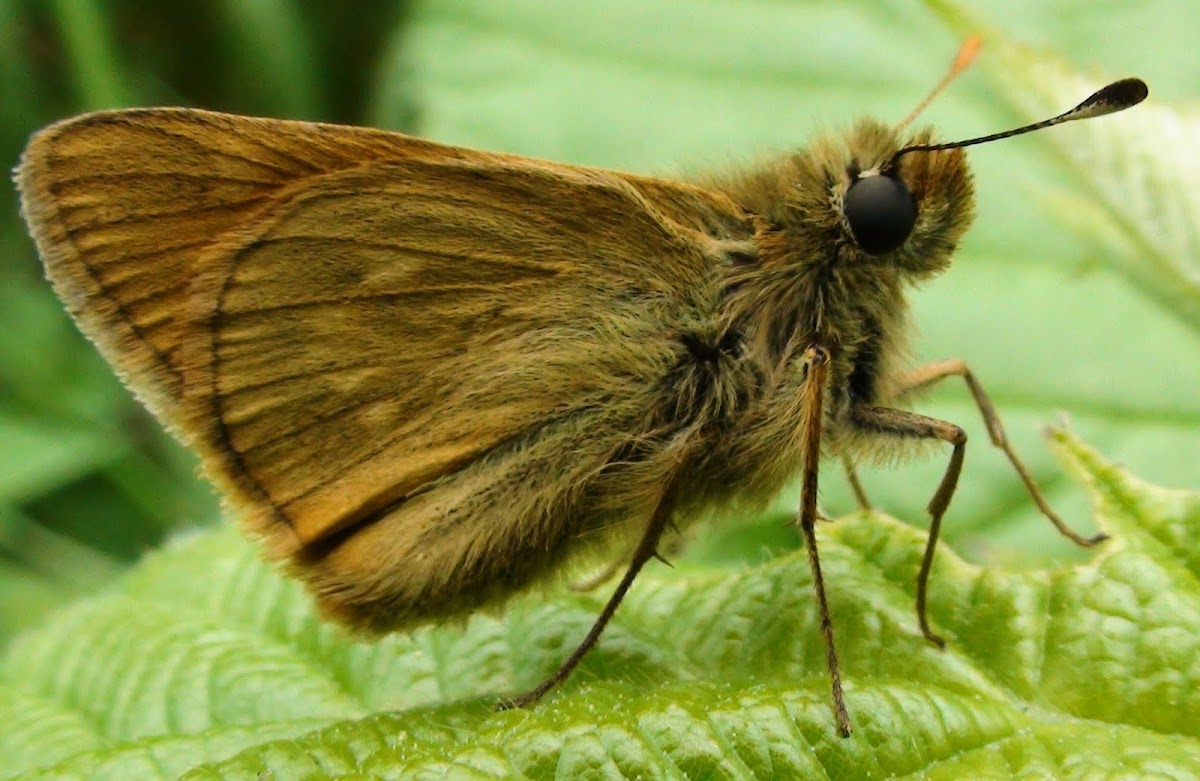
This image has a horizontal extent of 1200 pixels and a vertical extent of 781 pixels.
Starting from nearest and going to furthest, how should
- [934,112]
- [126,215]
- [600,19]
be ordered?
[126,215]
[934,112]
[600,19]

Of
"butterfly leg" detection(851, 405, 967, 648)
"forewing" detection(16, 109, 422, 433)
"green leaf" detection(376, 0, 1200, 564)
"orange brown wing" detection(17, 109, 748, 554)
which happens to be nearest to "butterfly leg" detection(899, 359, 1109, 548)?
"butterfly leg" detection(851, 405, 967, 648)

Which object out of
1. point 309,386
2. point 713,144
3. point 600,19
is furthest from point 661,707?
point 600,19

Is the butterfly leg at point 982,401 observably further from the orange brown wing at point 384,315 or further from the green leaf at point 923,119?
the orange brown wing at point 384,315

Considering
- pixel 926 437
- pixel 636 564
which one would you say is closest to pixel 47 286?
pixel 636 564

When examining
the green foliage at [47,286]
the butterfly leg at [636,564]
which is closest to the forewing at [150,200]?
the butterfly leg at [636,564]

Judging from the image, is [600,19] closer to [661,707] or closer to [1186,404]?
[1186,404]

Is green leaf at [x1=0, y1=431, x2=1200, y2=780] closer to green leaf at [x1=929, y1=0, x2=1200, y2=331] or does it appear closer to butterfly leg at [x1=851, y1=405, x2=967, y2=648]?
butterfly leg at [x1=851, y1=405, x2=967, y2=648]
